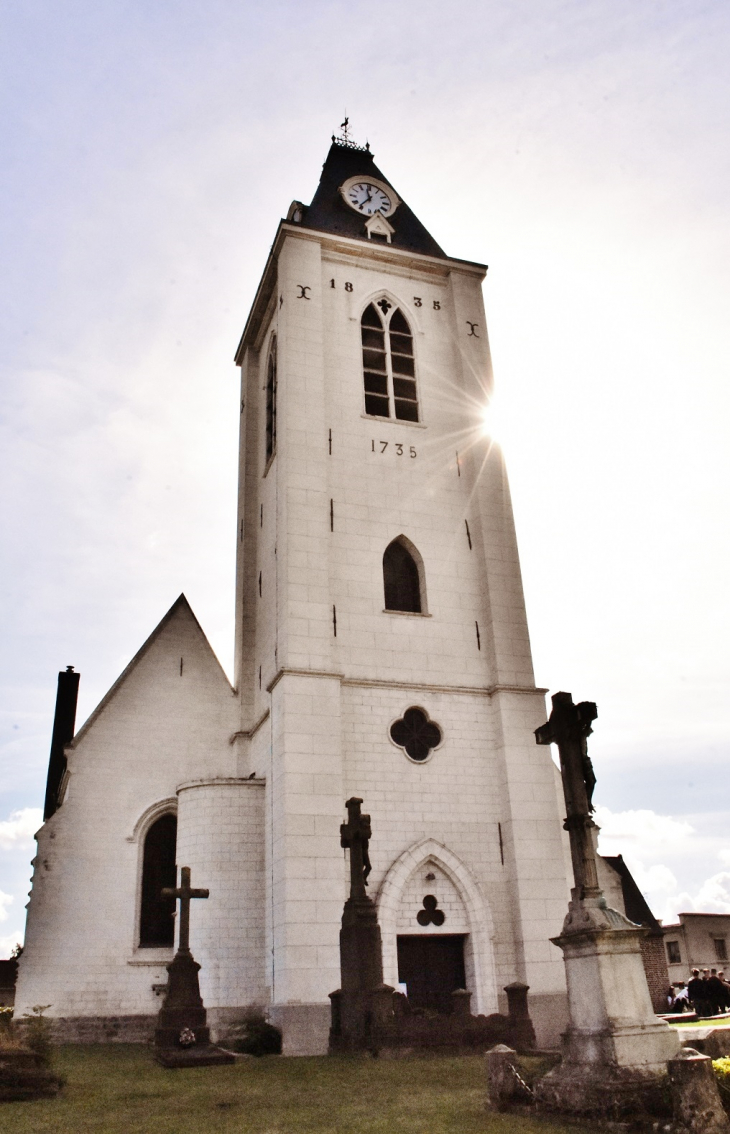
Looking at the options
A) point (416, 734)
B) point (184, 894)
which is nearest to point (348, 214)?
point (416, 734)

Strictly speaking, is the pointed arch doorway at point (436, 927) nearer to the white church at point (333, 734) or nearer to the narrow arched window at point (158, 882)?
the white church at point (333, 734)

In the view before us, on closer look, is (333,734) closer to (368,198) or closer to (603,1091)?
(603,1091)

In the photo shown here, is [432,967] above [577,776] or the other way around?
the other way around

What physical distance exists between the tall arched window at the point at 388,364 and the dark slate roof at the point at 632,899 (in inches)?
483

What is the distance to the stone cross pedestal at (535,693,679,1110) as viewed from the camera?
7160mm

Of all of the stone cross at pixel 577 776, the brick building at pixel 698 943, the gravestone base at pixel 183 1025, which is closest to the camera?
the stone cross at pixel 577 776

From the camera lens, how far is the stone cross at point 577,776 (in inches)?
336

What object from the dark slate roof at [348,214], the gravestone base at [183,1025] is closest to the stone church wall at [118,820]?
the gravestone base at [183,1025]

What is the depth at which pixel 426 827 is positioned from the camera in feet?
56.3

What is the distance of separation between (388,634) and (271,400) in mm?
8289

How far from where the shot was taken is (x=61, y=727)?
92.5 feet

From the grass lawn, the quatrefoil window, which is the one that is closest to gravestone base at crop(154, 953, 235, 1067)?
the grass lawn

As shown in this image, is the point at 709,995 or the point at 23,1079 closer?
the point at 23,1079

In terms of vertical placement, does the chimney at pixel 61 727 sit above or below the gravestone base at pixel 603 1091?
above
